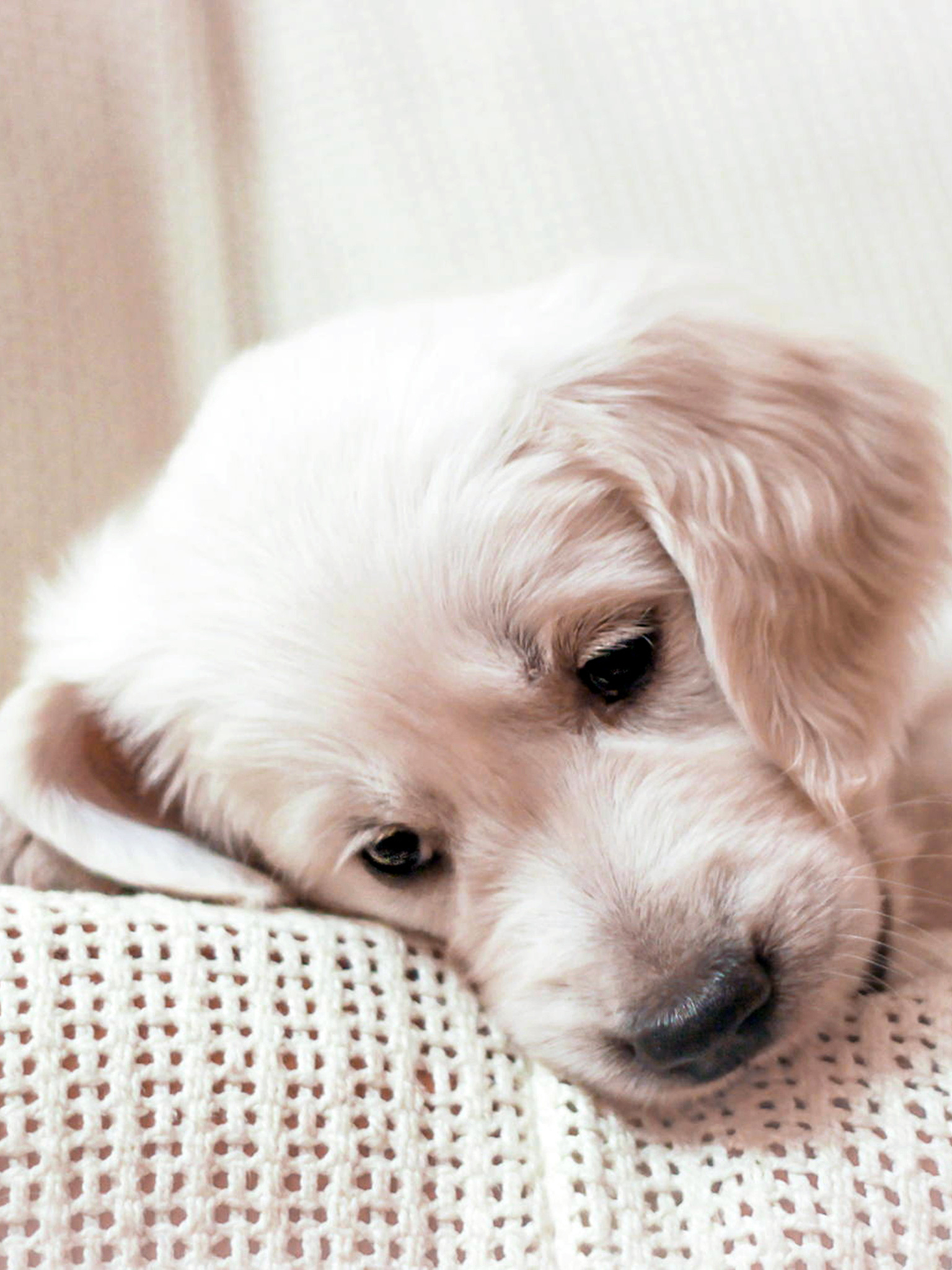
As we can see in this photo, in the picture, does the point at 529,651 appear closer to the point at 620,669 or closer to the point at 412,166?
the point at 620,669

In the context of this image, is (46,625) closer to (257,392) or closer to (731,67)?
(257,392)

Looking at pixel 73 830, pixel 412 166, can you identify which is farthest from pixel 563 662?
pixel 412 166

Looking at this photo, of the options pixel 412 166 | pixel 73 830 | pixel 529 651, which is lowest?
pixel 73 830

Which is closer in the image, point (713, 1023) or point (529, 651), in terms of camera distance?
point (713, 1023)

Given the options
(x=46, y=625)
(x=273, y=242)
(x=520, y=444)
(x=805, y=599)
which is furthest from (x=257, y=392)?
(x=273, y=242)

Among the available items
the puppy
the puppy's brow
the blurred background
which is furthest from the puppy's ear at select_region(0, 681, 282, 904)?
the blurred background

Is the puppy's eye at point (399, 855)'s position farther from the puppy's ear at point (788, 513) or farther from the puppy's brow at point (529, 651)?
the puppy's ear at point (788, 513)
